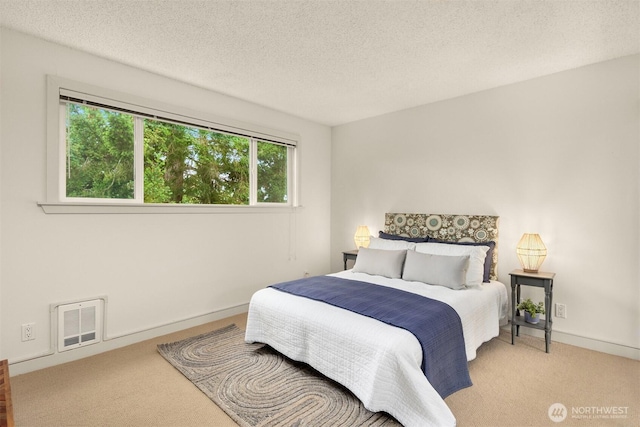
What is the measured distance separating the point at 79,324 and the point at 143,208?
1.08m

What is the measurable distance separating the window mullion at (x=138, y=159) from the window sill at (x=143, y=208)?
126 millimetres

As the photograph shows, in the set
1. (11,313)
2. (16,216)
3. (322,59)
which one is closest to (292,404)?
(11,313)

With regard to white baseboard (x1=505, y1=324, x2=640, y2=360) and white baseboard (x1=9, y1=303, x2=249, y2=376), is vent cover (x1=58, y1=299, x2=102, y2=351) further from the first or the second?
white baseboard (x1=505, y1=324, x2=640, y2=360)

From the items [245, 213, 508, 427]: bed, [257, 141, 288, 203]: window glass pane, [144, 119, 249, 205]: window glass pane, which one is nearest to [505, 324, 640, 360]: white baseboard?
[245, 213, 508, 427]: bed

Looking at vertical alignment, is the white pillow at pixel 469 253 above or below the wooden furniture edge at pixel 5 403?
above

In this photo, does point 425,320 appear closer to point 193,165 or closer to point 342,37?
point 342,37

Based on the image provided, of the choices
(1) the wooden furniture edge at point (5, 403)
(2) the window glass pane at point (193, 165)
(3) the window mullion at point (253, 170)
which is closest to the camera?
(1) the wooden furniture edge at point (5, 403)

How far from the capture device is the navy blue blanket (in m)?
1.97

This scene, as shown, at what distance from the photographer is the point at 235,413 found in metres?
1.94

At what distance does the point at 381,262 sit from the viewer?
129 inches

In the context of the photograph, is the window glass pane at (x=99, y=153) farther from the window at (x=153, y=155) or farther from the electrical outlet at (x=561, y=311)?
the electrical outlet at (x=561, y=311)

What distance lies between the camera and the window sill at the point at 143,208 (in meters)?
2.54

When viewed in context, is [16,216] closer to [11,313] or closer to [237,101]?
[11,313]

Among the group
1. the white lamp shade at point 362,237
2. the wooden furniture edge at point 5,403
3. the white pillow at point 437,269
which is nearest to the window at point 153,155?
the white lamp shade at point 362,237
